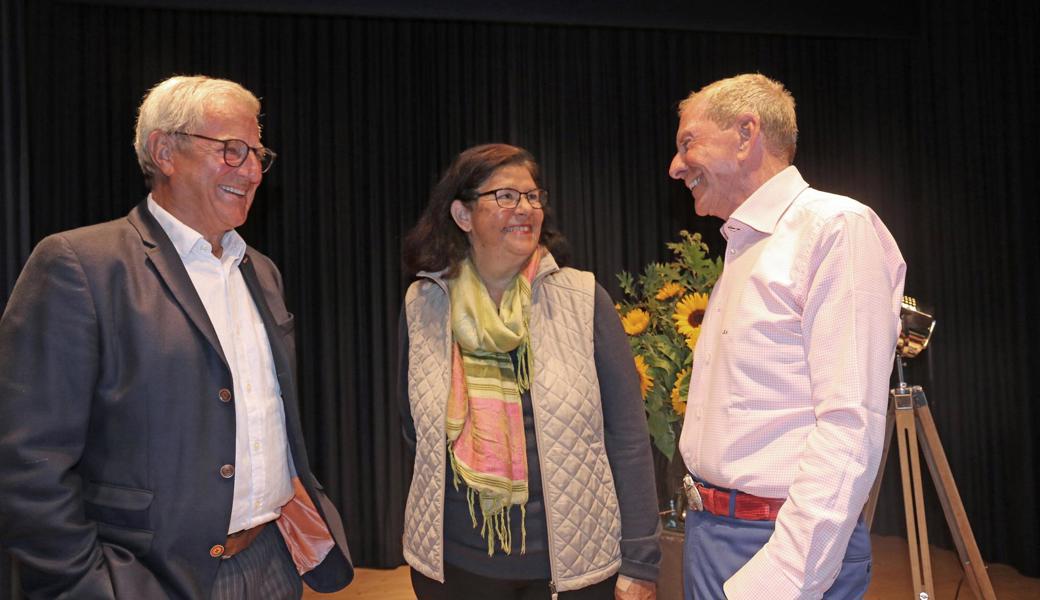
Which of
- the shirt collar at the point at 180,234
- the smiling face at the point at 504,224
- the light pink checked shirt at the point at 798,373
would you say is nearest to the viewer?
the light pink checked shirt at the point at 798,373

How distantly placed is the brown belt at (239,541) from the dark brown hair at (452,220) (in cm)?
87

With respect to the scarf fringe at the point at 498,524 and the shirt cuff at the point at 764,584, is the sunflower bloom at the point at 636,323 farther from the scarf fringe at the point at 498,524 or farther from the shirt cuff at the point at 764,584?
the shirt cuff at the point at 764,584

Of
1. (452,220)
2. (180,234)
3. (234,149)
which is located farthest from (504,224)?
(180,234)

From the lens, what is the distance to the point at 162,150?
68.9 inches

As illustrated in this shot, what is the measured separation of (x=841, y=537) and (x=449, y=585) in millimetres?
1035

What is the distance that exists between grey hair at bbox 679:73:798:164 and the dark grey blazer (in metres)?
1.17

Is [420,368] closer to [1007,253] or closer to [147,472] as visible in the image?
[147,472]

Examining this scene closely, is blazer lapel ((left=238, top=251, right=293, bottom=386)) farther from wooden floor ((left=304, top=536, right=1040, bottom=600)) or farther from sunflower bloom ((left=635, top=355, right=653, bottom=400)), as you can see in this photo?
wooden floor ((left=304, top=536, right=1040, bottom=600))

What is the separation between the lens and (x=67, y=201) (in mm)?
4617

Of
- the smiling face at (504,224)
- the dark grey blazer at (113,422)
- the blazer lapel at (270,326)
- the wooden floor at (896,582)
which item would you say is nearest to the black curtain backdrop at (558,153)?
the wooden floor at (896,582)

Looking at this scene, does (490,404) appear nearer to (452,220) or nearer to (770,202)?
(452,220)

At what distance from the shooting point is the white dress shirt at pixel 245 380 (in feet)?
5.50

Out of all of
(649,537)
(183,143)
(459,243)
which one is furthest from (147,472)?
(649,537)

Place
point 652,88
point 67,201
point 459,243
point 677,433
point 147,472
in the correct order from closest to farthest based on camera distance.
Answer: point 147,472 < point 459,243 < point 677,433 < point 67,201 < point 652,88
